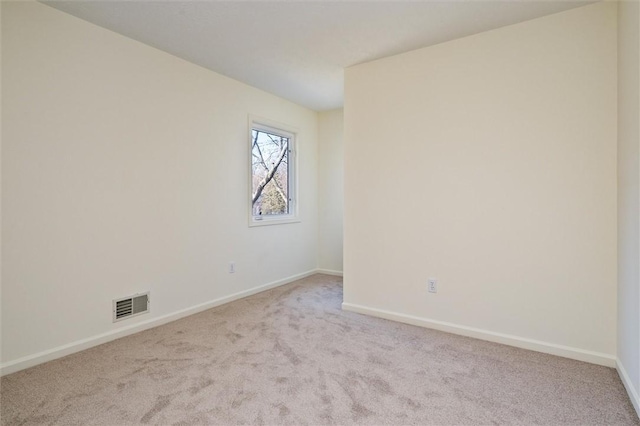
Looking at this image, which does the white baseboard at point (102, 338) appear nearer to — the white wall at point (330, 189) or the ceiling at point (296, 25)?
the white wall at point (330, 189)

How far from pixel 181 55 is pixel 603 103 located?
135 inches

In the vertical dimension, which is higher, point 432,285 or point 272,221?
point 272,221

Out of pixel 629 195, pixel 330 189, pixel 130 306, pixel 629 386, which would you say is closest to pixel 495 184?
pixel 629 195

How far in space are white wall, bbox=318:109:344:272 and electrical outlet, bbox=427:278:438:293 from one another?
218 cm

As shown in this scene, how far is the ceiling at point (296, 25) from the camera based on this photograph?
7.70ft

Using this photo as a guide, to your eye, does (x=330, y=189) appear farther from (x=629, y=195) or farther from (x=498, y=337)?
(x=629, y=195)

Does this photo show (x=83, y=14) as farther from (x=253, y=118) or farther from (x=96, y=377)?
(x=96, y=377)

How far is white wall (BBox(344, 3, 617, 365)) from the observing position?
2.34 m

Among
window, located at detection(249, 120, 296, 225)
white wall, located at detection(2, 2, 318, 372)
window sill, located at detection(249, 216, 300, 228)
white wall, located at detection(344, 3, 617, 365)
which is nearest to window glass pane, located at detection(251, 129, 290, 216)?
window, located at detection(249, 120, 296, 225)

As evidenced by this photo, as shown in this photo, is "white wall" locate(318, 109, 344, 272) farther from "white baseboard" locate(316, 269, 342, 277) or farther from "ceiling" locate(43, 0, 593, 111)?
"ceiling" locate(43, 0, 593, 111)

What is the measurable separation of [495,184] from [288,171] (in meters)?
2.85

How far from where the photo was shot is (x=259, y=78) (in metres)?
3.75

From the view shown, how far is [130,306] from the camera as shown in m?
2.87

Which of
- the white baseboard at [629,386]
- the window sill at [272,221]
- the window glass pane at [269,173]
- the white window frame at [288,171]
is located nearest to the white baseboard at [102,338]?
the window sill at [272,221]
